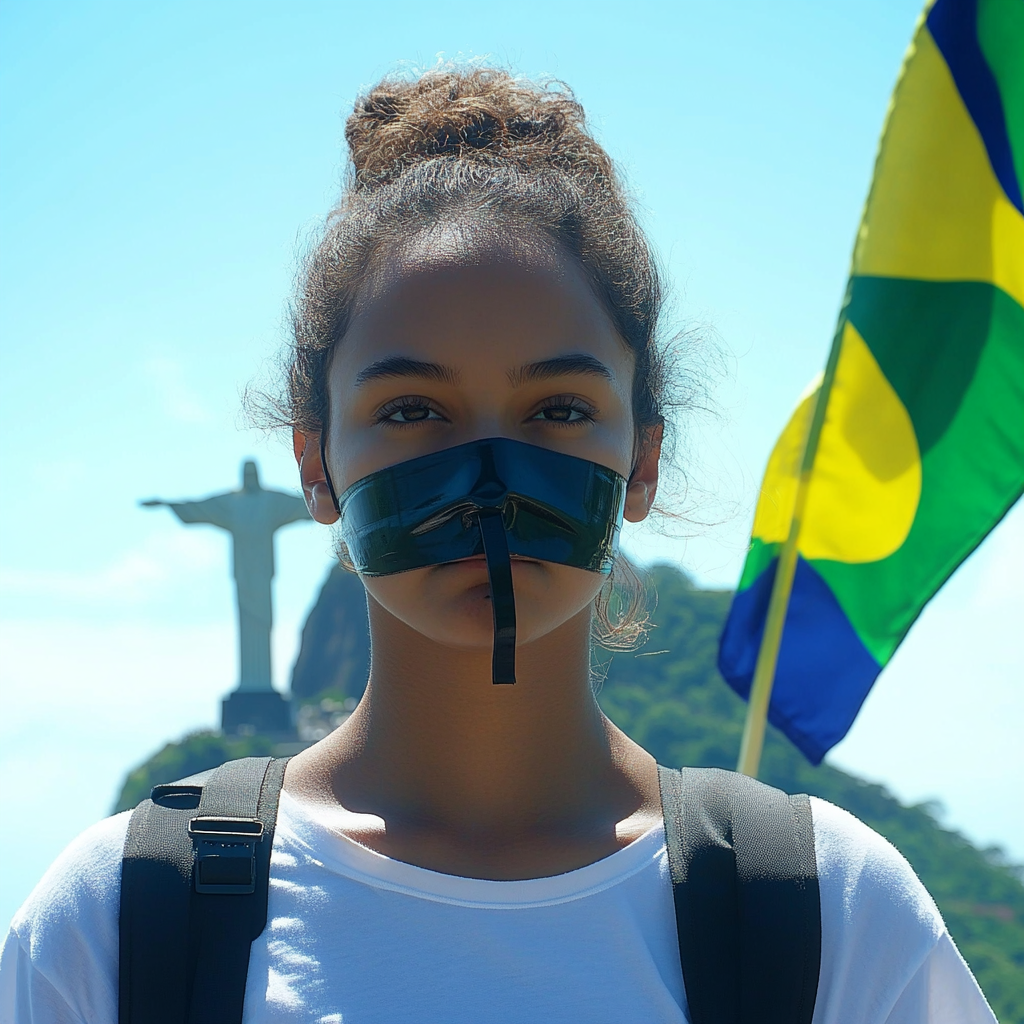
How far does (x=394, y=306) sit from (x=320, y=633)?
220 ft

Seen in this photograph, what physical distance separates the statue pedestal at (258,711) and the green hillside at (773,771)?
13288mm

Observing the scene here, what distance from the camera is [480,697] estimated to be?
1.80m

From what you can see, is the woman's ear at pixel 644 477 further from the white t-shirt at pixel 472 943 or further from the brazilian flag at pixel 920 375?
the brazilian flag at pixel 920 375

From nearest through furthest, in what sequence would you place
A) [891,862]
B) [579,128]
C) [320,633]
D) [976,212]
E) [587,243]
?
1. [891,862]
2. [587,243]
3. [579,128]
4. [976,212]
5. [320,633]

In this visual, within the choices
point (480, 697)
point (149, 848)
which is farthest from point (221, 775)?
point (480, 697)

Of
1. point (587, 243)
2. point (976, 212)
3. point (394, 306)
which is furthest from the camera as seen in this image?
point (976, 212)

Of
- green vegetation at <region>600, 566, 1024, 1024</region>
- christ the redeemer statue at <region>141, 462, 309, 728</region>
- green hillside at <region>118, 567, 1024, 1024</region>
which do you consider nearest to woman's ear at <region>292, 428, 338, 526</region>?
christ the redeemer statue at <region>141, 462, 309, 728</region>

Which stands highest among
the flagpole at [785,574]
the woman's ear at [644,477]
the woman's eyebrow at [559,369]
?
the woman's eyebrow at [559,369]

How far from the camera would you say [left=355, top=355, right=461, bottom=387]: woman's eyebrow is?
1.67 meters

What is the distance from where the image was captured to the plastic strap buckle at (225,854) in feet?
4.96

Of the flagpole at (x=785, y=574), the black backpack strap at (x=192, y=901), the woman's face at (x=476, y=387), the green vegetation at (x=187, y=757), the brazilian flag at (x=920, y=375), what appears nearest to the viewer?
the black backpack strap at (x=192, y=901)

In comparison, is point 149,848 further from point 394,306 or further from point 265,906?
point 394,306

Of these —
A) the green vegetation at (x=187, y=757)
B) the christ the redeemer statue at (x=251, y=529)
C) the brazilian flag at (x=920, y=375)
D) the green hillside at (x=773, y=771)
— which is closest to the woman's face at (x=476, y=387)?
the brazilian flag at (x=920, y=375)

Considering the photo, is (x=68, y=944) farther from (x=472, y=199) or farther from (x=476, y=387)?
(x=472, y=199)
